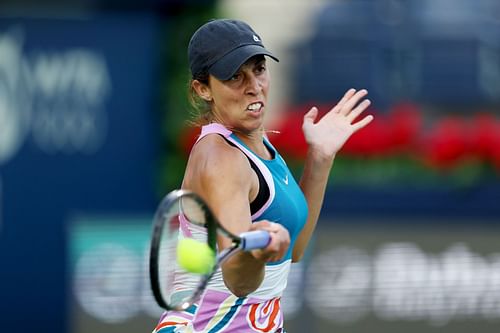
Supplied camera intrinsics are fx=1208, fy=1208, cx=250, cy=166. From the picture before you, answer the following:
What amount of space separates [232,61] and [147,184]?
18.2ft

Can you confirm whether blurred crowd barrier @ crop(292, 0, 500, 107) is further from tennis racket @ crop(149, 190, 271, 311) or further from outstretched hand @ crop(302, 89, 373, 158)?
tennis racket @ crop(149, 190, 271, 311)

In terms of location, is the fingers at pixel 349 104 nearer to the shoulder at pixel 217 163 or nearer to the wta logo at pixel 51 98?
the shoulder at pixel 217 163

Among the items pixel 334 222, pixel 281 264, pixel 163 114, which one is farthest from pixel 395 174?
pixel 281 264

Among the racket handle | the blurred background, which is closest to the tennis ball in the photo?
the racket handle

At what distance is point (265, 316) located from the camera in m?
4.03

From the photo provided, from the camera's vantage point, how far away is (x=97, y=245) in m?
7.90

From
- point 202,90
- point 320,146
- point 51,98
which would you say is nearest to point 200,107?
point 202,90

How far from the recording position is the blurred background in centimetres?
787

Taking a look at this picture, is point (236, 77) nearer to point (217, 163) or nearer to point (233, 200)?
point (217, 163)

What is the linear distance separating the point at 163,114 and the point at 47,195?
1111 millimetres

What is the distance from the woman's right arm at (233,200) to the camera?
3.61m

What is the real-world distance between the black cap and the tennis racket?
466mm

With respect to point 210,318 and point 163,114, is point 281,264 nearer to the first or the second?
point 210,318

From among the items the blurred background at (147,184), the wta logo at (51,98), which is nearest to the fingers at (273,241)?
the blurred background at (147,184)
